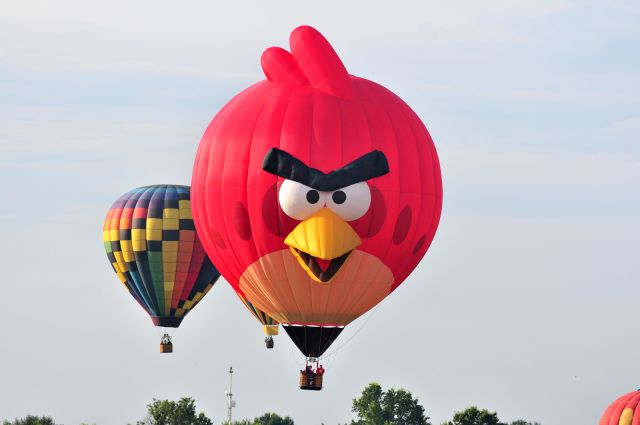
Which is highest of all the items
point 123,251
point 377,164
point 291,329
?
point 123,251

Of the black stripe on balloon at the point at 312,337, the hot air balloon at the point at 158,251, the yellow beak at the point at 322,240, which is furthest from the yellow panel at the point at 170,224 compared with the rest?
the yellow beak at the point at 322,240

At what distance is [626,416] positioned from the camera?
3772 inches

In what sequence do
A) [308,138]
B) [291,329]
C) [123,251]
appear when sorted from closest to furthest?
[308,138] → [291,329] → [123,251]

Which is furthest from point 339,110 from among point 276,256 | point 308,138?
point 276,256

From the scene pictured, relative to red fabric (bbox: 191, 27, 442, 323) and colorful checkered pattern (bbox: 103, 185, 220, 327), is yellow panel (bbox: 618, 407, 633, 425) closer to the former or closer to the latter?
colorful checkered pattern (bbox: 103, 185, 220, 327)

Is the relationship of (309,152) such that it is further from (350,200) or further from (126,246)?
(126,246)

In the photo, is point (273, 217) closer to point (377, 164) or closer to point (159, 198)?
point (377, 164)

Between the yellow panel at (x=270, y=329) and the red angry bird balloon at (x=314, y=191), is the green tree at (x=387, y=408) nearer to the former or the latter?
the yellow panel at (x=270, y=329)

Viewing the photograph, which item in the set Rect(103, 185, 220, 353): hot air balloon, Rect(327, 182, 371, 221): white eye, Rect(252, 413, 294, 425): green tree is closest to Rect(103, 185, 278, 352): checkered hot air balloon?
Rect(103, 185, 220, 353): hot air balloon

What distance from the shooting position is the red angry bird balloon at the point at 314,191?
57.9 meters

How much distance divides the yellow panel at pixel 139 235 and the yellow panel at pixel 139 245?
0.10 metres

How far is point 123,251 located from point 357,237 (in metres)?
27.6

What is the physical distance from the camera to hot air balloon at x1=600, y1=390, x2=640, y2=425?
313 ft

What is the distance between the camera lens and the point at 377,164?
191 feet
